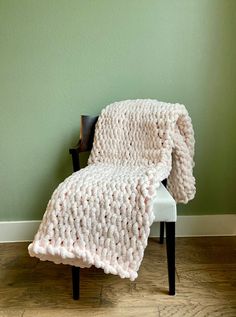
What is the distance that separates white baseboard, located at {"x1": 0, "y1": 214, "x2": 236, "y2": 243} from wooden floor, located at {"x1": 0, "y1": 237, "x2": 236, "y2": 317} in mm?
140

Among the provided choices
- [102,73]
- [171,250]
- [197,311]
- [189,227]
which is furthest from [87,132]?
[197,311]

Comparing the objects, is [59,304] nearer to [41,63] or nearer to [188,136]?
[188,136]

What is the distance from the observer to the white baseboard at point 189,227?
1.84 m

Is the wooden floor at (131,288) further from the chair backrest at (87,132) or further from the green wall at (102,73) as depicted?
the chair backrest at (87,132)

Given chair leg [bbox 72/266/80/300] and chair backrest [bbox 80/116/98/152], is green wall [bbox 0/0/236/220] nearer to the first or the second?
chair backrest [bbox 80/116/98/152]

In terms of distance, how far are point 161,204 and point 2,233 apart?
1.08 metres

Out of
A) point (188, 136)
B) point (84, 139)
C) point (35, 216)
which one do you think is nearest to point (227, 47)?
point (188, 136)

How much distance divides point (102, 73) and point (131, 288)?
1.07 m

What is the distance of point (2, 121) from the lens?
1.75m

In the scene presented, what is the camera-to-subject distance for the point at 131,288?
138 cm

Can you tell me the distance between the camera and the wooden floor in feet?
4.08

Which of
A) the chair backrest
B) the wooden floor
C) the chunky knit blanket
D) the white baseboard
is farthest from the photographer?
the white baseboard

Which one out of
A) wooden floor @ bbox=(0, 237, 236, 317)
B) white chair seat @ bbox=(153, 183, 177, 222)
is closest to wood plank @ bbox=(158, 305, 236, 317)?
wooden floor @ bbox=(0, 237, 236, 317)

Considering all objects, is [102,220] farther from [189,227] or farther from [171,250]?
[189,227]
